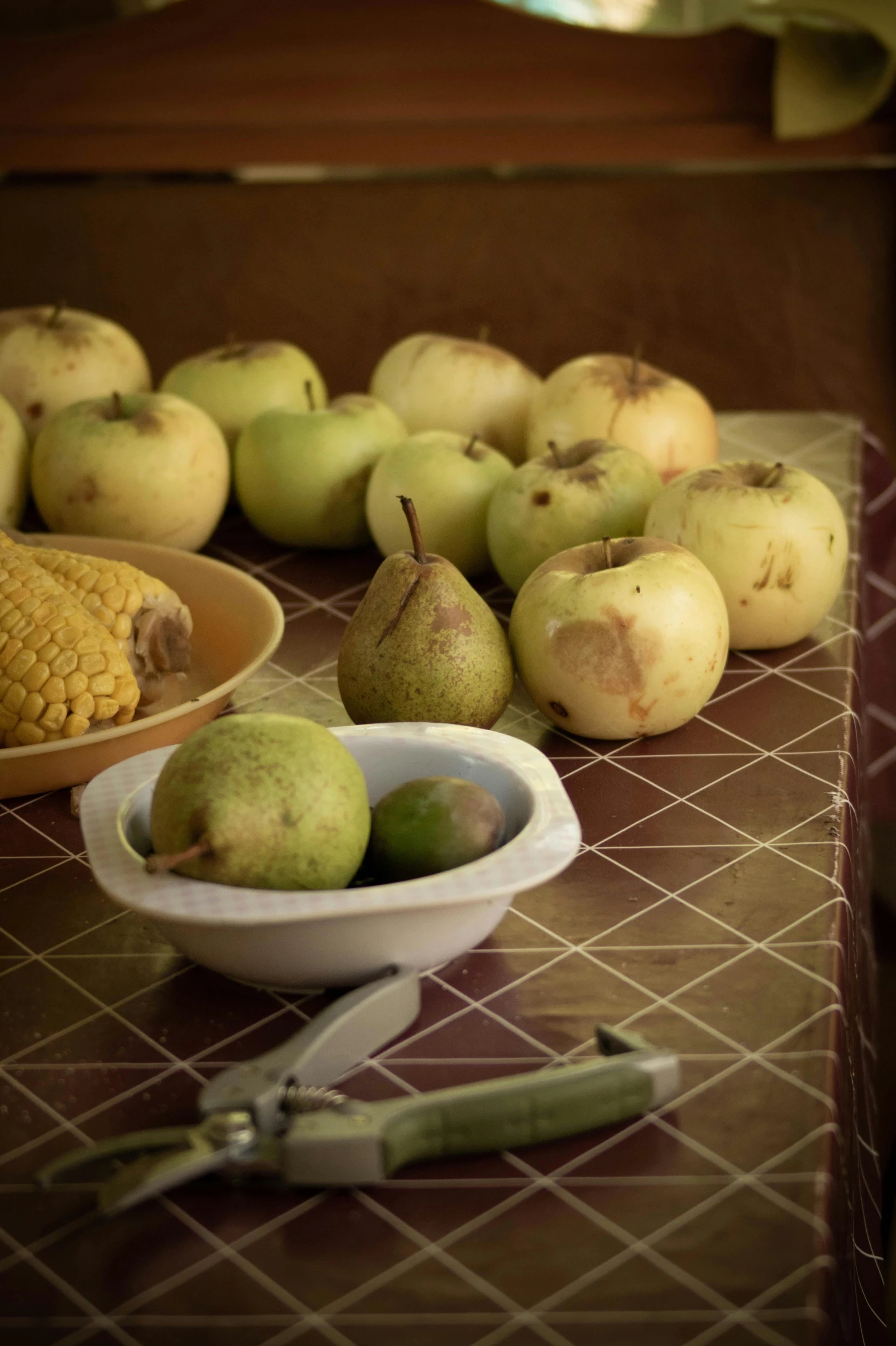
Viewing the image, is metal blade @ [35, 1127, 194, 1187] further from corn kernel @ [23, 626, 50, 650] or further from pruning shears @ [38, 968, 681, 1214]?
corn kernel @ [23, 626, 50, 650]

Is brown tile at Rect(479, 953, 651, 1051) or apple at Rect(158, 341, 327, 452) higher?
apple at Rect(158, 341, 327, 452)

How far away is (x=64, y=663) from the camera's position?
88 cm

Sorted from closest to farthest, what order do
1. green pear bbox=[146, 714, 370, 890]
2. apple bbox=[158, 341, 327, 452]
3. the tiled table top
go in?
1. the tiled table top
2. green pear bbox=[146, 714, 370, 890]
3. apple bbox=[158, 341, 327, 452]

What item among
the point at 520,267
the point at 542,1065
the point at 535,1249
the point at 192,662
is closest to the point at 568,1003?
the point at 542,1065

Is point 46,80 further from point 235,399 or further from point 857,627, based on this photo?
point 857,627

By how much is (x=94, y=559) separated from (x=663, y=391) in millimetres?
568

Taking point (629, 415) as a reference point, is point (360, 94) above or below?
above

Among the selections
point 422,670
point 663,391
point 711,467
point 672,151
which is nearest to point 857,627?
point 711,467

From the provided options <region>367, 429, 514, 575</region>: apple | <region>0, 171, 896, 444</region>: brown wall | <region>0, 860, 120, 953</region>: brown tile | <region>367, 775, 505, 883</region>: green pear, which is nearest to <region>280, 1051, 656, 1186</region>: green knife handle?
<region>367, 775, 505, 883</region>: green pear

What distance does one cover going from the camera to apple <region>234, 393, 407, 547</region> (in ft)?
4.02

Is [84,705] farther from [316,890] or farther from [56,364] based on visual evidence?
[56,364]

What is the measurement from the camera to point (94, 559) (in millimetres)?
995

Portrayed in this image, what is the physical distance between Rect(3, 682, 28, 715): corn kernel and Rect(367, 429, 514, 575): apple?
397 mm

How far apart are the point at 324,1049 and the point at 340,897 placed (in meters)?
0.07
